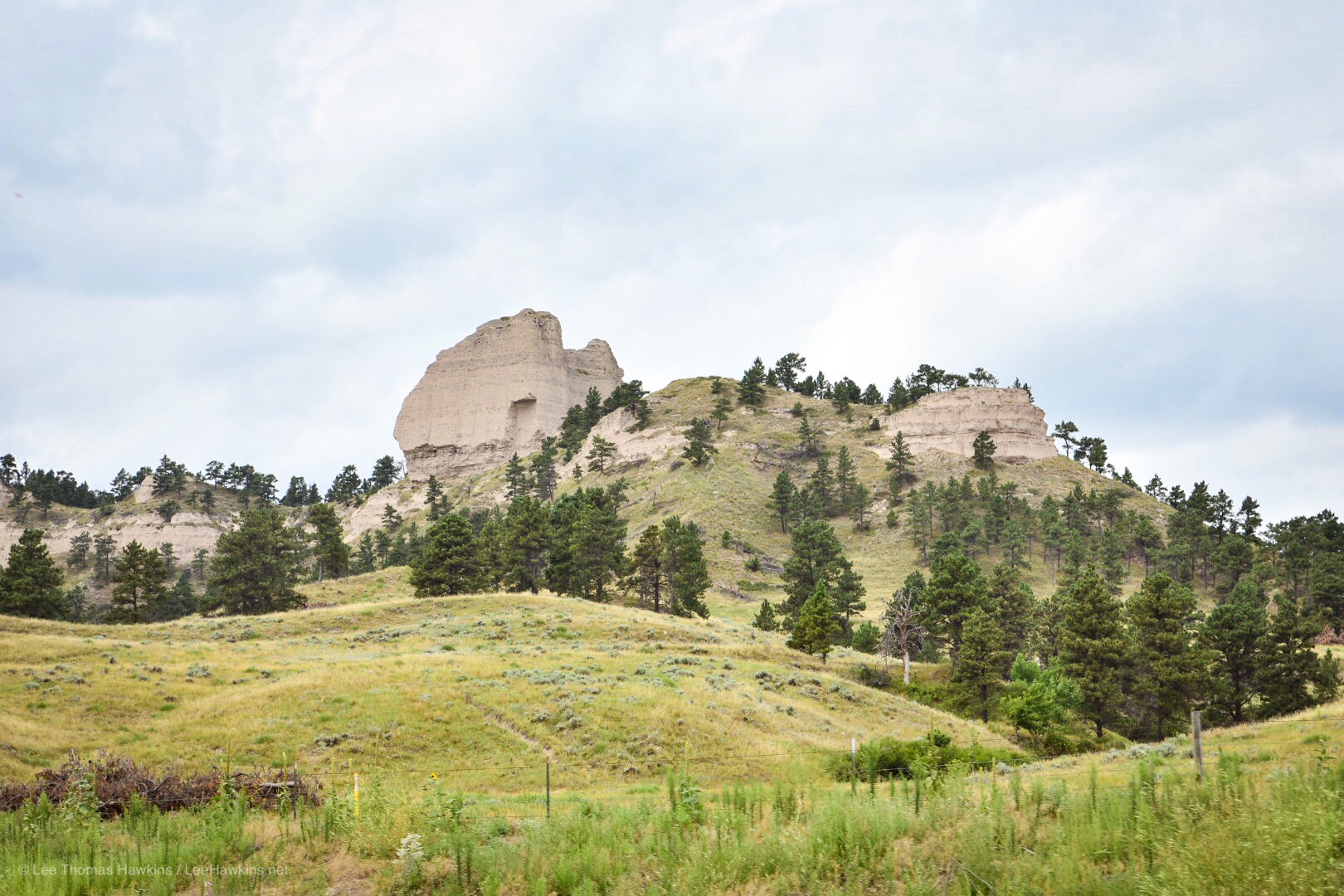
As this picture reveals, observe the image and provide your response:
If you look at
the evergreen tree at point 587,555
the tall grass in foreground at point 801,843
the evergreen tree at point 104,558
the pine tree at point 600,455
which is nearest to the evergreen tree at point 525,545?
the evergreen tree at point 587,555

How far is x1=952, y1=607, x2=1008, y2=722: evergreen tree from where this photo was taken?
4303 centimetres

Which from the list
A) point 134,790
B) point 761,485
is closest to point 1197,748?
point 134,790

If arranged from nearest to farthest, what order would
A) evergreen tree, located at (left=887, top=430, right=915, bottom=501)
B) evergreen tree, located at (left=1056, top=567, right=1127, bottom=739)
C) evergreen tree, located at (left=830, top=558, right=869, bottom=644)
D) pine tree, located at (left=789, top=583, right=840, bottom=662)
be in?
evergreen tree, located at (left=1056, top=567, right=1127, bottom=739)
pine tree, located at (left=789, top=583, right=840, bottom=662)
evergreen tree, located at (left=830, top=558, right=869, bottom=644)
evergreen tree, located at (left=887, top=430, right=915, bottom=501)

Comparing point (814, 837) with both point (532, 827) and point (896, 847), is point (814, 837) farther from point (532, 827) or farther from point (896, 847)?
point (532, 827)

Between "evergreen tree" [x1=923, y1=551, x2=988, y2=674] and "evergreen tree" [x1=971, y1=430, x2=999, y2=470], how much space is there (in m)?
72.2

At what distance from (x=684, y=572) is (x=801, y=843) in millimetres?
54585

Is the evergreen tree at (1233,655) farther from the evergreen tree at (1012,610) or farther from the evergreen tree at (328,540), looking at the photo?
the evergreen tree at (328,540)

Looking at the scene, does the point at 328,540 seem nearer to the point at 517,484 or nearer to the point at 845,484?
the point at 517,484

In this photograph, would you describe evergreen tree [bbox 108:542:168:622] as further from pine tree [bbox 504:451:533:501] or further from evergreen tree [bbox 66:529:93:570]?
evergreen tree [bbox 66:529:93:570]

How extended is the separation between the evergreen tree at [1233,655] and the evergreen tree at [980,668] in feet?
32.8

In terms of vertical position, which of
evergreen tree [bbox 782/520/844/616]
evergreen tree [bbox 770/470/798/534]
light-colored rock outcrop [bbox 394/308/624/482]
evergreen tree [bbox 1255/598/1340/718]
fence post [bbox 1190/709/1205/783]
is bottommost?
evergreen tree [bbox 1255/598/1340/718]

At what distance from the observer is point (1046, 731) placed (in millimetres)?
35469

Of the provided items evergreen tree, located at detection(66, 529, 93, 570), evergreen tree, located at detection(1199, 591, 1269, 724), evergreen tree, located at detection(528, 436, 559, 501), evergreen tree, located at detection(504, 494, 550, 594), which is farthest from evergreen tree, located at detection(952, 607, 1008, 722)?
evergreen tree, located at detection(66, 529, 93, 570)

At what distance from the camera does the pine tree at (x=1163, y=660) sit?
39.6 meters
